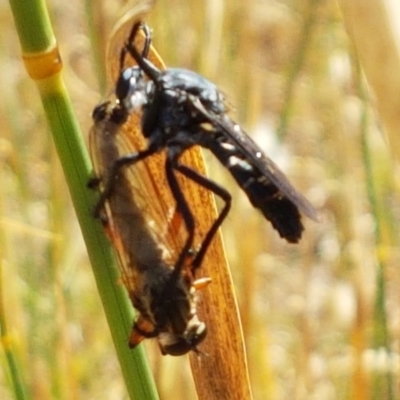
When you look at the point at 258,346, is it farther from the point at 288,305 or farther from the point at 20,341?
the point at 288,305

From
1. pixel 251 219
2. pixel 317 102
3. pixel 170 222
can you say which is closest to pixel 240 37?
pixel 251 219

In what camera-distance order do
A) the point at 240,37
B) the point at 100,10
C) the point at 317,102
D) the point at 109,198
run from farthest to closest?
the point at 317,102 < the point at 240,37 < the point at 100,10 < the point at 109,198

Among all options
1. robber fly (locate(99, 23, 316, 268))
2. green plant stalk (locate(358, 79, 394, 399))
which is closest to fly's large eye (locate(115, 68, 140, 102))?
robber fly (locate(99, 23, 316, 268))

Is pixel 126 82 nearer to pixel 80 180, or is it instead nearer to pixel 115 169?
pixel 115 169

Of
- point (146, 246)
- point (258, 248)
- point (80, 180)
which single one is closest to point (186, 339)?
point (146, 246)

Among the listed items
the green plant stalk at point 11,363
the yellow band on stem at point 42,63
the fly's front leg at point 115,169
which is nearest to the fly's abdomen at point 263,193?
the fly's front leg at point 115,169
